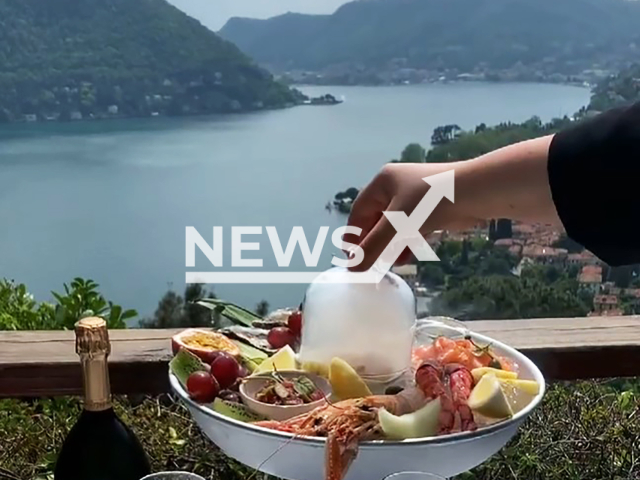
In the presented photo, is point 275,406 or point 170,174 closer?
point 275,406

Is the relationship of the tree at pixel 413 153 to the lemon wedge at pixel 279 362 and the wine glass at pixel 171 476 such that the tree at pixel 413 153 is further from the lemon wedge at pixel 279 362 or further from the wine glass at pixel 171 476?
the wine glass at pixel 171 476

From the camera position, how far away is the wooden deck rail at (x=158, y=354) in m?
1.24

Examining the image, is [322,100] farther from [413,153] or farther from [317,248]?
[317,248]

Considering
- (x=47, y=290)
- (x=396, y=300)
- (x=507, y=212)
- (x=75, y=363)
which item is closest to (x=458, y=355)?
(x=396, y=300)

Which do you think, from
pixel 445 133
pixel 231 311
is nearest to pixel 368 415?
pixel 231 311

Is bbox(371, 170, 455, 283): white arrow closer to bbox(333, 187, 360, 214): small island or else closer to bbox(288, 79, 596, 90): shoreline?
bbox(333, 187, 360, 214): small island

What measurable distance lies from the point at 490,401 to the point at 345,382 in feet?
0.58

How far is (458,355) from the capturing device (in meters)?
1.08

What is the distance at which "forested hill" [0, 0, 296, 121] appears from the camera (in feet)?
5.39

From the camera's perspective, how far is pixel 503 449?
1.37m

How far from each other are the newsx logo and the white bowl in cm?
24

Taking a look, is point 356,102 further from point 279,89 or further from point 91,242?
point 91,242

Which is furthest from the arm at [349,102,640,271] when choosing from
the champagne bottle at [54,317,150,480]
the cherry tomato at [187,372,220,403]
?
the champagne bottle at [54,317,150,480]

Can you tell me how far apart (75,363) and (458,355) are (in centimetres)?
56
